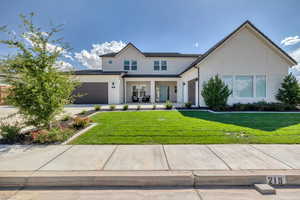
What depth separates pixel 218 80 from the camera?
35.6ft

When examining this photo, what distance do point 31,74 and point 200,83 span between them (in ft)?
36.0

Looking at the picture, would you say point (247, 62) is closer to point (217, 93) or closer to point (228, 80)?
point (228, 80)

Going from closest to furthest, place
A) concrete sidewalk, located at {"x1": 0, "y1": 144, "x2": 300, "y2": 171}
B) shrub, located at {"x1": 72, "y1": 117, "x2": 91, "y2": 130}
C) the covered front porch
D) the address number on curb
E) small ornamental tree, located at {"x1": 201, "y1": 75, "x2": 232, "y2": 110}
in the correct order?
the address number on curb, concrete sidewalk, located at {"x1": 0, "y1": 144, "x2": 300, "y2": 171}, shrub, located at {"x1": 72, "y1": 117, "x2": 91, "y2": 130}, small ornamental tree, located at {"x1": 201, "y1": 75, "x2": 232, "y2": 110}, the covered front porch

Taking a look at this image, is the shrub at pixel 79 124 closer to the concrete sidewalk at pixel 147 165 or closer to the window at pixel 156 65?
the concrete sidewalk at pixel 147 165

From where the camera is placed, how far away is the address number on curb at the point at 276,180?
2.52 metres

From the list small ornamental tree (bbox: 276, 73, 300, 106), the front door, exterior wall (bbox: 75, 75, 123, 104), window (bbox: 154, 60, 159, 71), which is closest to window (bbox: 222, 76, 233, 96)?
small ornamental tree (bbox: 276, 73, 300, 106)

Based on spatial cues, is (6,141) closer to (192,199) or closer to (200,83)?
(192,199)

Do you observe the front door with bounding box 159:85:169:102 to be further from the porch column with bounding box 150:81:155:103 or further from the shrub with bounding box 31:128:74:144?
the shrub with bounding box 31:128:74:144

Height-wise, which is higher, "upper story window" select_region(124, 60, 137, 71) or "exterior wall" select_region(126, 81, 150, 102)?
"upper story window" select_region(124, 60, 137, 71)

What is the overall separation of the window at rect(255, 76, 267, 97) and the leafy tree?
45.5 ft

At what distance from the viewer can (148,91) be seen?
20.3m

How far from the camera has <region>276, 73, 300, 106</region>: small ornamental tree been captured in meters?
11.0

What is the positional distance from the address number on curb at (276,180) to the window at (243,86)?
1066cm

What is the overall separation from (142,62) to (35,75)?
52.7ft
